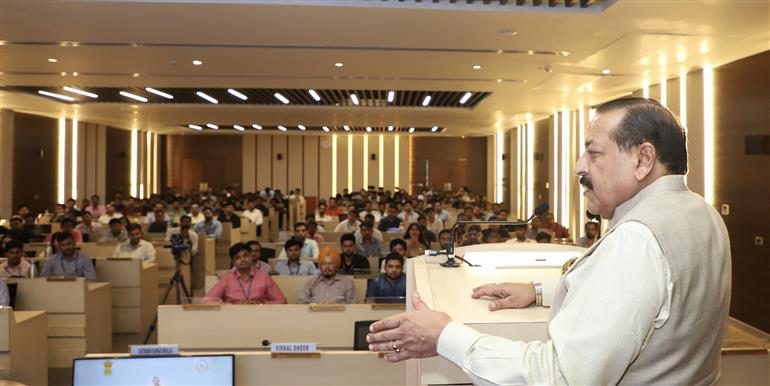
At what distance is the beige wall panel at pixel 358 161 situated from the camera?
89.0 ft

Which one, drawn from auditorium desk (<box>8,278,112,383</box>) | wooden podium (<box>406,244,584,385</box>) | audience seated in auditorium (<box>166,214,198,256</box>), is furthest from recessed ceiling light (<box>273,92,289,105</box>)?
wooden podium (<box>406,244,584,385</box>)

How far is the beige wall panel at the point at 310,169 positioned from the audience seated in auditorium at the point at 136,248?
1849 centimetres

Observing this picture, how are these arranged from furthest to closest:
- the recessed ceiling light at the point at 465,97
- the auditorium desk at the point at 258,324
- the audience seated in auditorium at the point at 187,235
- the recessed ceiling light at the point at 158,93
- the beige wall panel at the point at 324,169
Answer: the beige wall panel at the point at 324,169, the recessed ceiling light at the point at 465,97, the recessed ceiling light at the point at 158,93, the audience seated in auditorium at the point at 187,235, the auditorium desk at the point at 258,324

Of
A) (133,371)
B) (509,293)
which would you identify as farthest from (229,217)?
(509,293)

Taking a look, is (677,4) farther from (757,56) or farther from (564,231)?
(564,231)

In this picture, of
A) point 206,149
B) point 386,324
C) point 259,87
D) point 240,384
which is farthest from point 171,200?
point 386,324

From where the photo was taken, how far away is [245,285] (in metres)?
6.02

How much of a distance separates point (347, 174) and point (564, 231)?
55.1 ft

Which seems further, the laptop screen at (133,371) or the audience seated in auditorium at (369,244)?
the audience seated in auditorium at (369,244)

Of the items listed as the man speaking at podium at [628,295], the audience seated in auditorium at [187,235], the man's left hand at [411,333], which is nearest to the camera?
the man speaking at podium at [628,295]

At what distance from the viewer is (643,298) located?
39.3 inches

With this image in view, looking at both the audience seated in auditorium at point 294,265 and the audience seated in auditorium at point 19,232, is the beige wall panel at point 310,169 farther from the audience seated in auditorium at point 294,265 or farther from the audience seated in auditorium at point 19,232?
the audience seated in auditorium at point 294,265

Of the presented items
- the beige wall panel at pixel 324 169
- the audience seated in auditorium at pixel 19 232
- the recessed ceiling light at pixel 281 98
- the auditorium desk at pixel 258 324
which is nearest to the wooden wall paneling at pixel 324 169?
the beige wall panel at pixel 324 169

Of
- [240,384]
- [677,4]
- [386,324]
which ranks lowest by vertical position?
[240,384]
